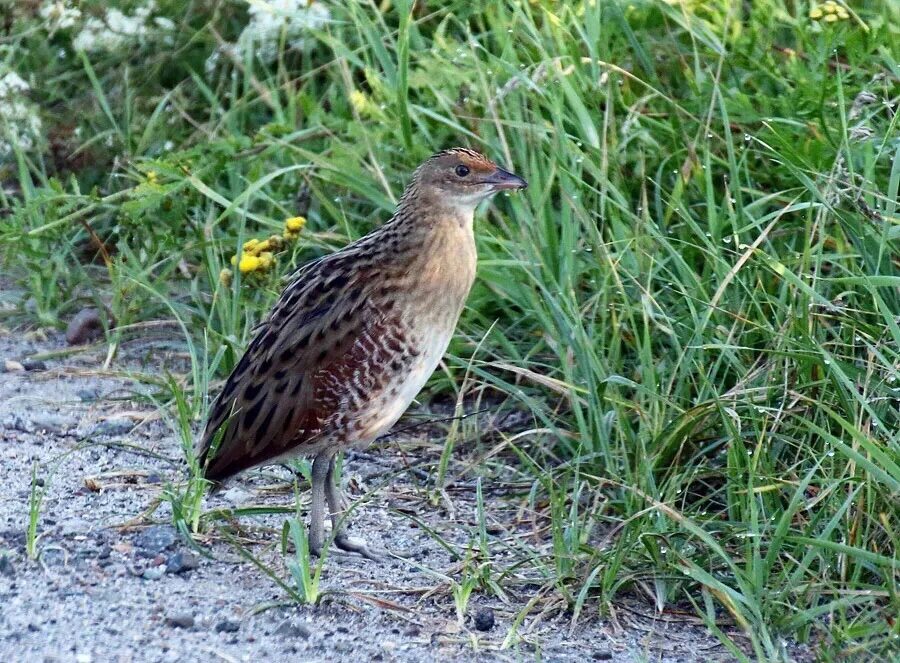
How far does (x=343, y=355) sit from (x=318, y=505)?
0.45 m

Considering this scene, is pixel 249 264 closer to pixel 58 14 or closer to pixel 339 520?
pixel 339 520

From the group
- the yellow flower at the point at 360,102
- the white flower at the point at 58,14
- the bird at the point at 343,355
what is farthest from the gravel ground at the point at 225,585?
the white flower at the point at 58,14

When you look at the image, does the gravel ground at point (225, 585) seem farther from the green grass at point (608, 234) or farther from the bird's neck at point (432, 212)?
the bird's neck at point (432, 212)

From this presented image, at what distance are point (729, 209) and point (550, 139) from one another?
0.87 meters

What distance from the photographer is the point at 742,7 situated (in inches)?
248

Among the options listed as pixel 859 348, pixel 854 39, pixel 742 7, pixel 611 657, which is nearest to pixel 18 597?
pixel 611 657

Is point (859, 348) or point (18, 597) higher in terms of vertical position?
point (18, 597)

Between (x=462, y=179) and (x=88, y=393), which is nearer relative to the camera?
(x=462, y=179)

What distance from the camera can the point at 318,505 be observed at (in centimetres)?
463

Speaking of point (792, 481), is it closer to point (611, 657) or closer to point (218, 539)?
point (611, 657)

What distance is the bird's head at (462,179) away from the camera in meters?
4.85

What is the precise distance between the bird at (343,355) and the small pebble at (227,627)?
1.74 feet

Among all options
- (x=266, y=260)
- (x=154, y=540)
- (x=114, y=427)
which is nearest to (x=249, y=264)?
(x=266, y=260)

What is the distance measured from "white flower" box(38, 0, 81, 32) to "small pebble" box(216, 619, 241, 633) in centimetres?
363
